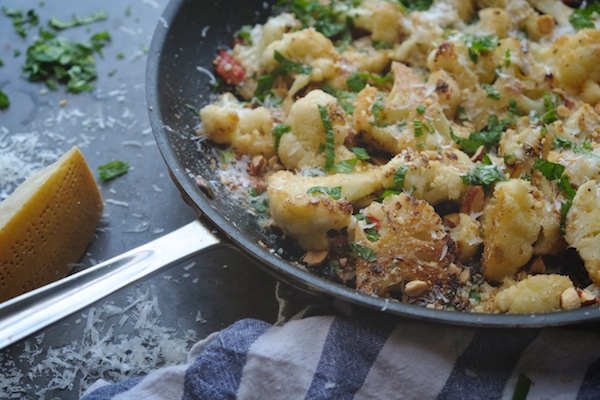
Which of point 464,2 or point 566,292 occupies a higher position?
point 464,2

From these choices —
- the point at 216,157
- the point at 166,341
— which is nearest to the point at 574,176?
the point at 216,157

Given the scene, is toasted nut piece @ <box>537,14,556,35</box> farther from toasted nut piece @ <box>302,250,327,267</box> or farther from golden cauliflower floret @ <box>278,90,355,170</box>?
toasted nut piece @ <box>302,250,327,267</box>

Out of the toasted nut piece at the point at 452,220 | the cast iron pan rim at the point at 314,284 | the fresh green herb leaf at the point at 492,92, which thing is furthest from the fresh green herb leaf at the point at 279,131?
the fresh green herb leaf at the point at 492,92

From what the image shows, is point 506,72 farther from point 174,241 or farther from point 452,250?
point 174,241

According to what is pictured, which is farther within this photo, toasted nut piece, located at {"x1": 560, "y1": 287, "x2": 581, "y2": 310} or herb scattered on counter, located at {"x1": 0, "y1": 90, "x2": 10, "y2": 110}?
herb scattered on counter, located at {"x1": 0, "y1": 90, "x2": 10, "y2": 110}

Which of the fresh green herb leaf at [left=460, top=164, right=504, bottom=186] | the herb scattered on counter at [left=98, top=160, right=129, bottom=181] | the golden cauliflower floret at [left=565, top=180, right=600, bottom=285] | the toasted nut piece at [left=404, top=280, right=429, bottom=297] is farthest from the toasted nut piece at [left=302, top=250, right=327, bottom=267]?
the herb scattered on counter at [left=98, top=160, right=129, bottom=181]

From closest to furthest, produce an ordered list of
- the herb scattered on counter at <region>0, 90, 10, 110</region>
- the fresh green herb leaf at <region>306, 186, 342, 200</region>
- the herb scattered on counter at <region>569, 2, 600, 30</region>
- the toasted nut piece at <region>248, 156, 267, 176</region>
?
the fresh green herb leaf at <region>306, 186, 342, 200</region> < the toasted nut piece at <region>248, 156, 267, 176</region> < the herb scattered on counter at <region>569, 2, 600, 30</region> < the herb scattered on counter at <region>0, 90, 10, 110</region>

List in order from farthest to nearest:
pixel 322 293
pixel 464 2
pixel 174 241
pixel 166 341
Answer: pixel 464 2 < pixel 166 341 < pixel 174 241 < pixel 322 293
